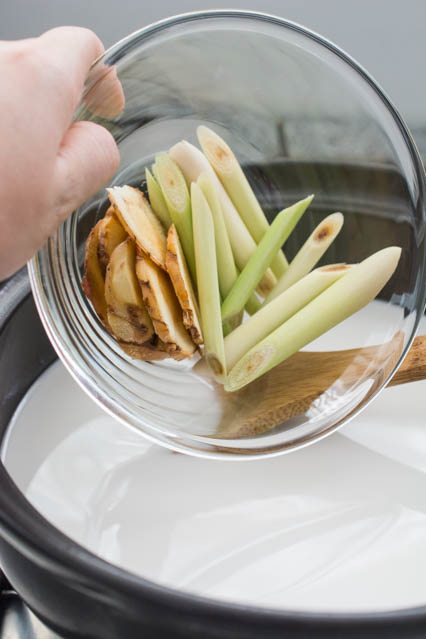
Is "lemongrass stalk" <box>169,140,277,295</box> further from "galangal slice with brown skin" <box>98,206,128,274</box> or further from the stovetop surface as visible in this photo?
the stovetop surface

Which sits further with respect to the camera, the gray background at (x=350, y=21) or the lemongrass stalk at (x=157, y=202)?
the gray background at (x=350, y=21)

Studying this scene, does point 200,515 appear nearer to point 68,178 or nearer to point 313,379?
point 313,379

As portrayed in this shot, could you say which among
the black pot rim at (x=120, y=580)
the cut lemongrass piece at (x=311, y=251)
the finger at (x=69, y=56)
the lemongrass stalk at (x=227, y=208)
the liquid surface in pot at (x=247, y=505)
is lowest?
the liquid surface in pot at (x=247, y=505)

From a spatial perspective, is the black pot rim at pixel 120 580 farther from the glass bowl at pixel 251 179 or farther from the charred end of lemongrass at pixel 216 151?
the charred end of lemongrass at pixel 216 151

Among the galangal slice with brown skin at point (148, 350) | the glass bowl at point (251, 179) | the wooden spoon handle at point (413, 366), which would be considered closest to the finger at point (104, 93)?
the glass bowl at point (251, 179)

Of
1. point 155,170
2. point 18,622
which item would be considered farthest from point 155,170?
point 18,622

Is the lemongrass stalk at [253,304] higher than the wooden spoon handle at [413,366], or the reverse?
the lemongrass stalk at [253,304]
